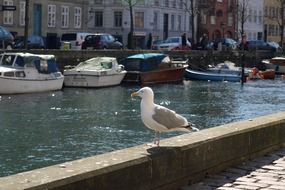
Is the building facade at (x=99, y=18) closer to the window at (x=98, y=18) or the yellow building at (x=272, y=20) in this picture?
the window at (x=98, y=18)

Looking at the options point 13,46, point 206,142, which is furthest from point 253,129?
point 13,46

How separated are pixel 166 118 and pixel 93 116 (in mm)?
18290

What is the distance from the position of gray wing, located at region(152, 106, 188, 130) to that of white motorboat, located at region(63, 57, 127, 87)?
32469 mm

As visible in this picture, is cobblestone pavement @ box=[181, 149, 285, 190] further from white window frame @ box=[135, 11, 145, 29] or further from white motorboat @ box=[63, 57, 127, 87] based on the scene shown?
white window frame @ box=[135, 11, 145, 29]

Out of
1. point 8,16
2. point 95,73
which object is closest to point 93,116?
point 95,73

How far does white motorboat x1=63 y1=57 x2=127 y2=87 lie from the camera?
40938 millimetres

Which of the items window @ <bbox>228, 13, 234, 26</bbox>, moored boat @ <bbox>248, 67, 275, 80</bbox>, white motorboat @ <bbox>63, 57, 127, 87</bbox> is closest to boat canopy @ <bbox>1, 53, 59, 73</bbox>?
white motorboat @ <bbox>63, 57, 127, 87</bbox>

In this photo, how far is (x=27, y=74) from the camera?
36.4m

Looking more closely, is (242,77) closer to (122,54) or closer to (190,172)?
(122,54)

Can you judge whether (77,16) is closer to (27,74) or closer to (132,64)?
(132,64)

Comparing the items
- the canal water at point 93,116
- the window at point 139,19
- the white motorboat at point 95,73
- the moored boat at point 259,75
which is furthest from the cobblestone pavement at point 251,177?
the window at point 139,19

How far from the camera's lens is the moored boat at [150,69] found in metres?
45.6

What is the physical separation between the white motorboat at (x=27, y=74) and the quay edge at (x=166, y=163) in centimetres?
2589

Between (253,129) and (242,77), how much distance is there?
41394 mm
